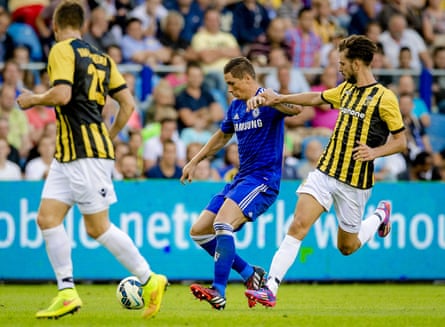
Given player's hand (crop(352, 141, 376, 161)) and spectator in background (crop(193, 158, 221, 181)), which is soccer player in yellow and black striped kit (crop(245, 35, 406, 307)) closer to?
player's hand (crop(352, 141, 376, 161))

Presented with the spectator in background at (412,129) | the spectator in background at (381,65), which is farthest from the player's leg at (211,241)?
the spectator in background at (381,65)

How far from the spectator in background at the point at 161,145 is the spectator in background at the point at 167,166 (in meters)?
0.27

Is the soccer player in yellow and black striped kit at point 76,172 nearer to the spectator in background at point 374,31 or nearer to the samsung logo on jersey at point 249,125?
the samsung logo on jersey at point 249,125

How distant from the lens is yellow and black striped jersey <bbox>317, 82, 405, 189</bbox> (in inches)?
392

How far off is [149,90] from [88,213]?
8.01m

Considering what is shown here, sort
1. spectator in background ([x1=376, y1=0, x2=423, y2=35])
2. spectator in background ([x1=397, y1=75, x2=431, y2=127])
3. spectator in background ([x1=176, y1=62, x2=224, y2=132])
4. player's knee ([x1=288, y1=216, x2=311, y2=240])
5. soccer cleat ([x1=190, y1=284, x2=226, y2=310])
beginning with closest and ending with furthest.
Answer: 1. soccer cleat ([x1=190, y1=284, x2=226, y2=310])
2. player's knee ([x1=288, y1=216, x2=311, y2=240])
3. spectator in background ([x1=176, y1=62, x2=224, y2=132])
4. spectator in background ([x1=397, y1=75, x2=431, y2=127])
5. spectator in background ([x1=376, y1=0, x2=423, y2=35])

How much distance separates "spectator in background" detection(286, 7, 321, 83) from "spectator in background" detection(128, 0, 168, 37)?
2.16 metres

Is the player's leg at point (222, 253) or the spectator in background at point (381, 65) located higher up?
the spectator in background at point (381, 65)

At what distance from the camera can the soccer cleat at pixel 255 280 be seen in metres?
10.6

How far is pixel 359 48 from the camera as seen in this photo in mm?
10094

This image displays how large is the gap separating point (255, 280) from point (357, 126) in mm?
1788

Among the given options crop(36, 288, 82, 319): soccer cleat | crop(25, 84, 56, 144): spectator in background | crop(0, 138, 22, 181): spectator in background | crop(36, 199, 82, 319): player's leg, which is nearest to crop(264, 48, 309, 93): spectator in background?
crop(25, 84, 56, 144): spectator in background

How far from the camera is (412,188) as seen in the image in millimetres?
14836

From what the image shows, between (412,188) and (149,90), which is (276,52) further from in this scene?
(412,188)
